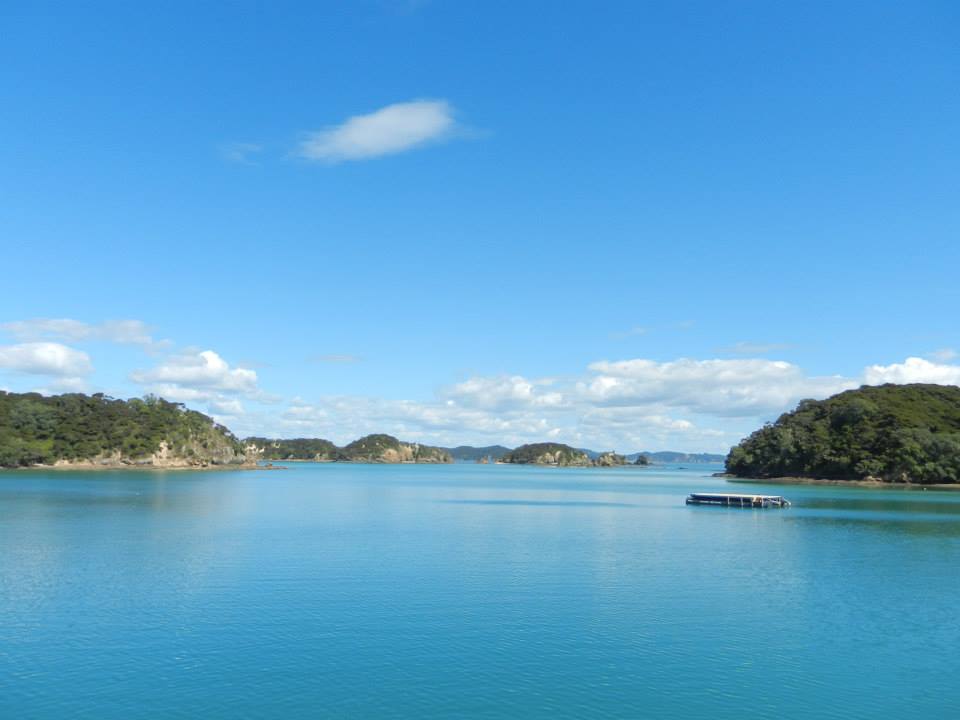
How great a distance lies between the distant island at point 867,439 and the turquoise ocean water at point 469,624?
8967 centimetres

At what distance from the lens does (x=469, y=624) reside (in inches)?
1161

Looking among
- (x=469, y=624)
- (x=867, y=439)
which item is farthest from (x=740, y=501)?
(x=469, y=624)

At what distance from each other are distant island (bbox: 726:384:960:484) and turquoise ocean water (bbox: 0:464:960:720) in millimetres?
89666

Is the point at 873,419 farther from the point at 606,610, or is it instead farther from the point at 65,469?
the point at 65,469

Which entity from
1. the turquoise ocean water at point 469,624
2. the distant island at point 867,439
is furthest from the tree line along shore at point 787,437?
the turquoise ocean water at point 469,624

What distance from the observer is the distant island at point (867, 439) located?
13712 cm

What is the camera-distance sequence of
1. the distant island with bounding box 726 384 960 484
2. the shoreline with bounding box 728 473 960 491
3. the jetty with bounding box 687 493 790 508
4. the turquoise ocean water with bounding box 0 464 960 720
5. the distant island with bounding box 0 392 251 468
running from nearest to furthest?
1. the turquoise ocean water with bounding box 0 464 960 720
2. the jetty with bounding box 687 493 790 508
3. the shoreline with bounding box 728 473 960 491
4. the distant island with bounding box 726 384 960 484
5. the distant island with bounding box 0 392 251 468

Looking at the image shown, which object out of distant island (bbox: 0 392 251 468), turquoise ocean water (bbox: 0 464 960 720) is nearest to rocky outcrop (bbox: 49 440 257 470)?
distant island (bbox: 0 392 251 468)

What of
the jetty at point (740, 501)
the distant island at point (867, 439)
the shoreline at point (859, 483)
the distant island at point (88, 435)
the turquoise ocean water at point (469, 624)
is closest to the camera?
the turquoise ocean water at point (469, 624)

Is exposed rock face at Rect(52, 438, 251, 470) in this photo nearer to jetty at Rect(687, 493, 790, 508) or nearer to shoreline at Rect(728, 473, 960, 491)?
jetty at Rect(687, 493, 790, 508)

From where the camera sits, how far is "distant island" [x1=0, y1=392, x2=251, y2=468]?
168 metres

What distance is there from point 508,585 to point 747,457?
159647 millimetres

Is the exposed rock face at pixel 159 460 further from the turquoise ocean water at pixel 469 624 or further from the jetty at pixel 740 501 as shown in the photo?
the jetty at pixel 740 501

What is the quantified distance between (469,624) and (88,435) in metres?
173
